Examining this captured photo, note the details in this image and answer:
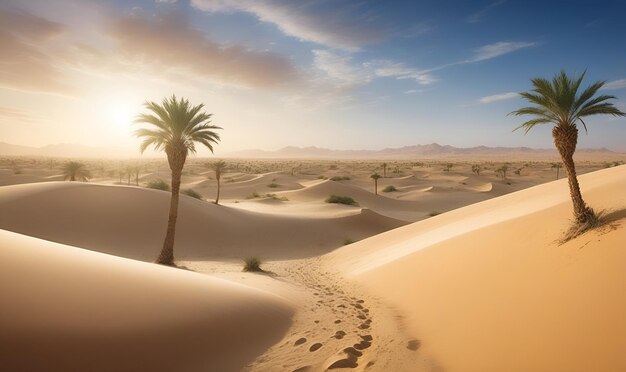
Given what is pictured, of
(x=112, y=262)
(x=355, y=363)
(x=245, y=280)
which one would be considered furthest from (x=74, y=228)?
(x=355, y=363)

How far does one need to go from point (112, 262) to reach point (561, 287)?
871 cm

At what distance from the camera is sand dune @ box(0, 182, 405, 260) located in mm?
19766

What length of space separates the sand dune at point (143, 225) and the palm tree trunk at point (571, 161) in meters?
15.0

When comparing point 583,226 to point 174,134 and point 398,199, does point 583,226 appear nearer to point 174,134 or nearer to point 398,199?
point 174,134

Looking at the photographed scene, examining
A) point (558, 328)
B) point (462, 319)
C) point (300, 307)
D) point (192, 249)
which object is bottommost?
point (192, 249)

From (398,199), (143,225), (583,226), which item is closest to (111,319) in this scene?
(583,226)

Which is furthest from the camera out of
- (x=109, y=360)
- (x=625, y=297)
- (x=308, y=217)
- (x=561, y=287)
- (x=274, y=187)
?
(x=274, y=187)

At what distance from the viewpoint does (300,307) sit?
934cm

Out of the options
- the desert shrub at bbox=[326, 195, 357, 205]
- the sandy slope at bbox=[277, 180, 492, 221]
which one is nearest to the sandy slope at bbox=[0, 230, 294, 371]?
the desert shrub at bbox=[326, 195, 357, 205]

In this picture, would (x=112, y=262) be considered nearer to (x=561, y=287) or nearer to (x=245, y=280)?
(x=245, y=280)

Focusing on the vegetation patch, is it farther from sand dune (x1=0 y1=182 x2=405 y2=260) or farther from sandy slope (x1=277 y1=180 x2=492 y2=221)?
sandy slope (x1=277 y1=180 x2=492 y2=221)

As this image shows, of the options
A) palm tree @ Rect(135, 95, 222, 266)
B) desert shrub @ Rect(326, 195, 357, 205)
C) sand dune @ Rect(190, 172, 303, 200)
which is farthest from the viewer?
sand dune @ Rect(190, 172, 303, 200)

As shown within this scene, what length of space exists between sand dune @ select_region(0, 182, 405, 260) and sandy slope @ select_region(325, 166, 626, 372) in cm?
1231

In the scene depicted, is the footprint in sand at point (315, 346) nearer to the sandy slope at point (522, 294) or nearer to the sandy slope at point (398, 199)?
the sandy slope at point (522, 294)
